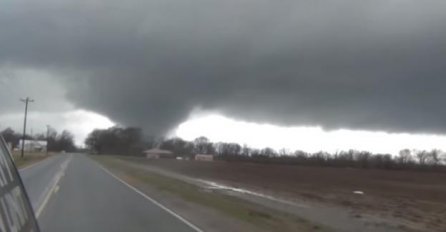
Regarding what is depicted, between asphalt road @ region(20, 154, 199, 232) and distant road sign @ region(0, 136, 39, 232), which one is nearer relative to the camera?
distant road sign @ region(0, 136, 39, 232)

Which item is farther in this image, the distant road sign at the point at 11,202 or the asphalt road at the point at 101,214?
the asphalt road at the point at 101,214

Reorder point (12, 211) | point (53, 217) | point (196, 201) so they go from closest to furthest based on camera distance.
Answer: point (12, 211) → point (53, 217) → point (196, 201)

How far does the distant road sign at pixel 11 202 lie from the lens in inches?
112

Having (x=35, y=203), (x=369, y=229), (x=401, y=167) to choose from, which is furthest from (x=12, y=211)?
(x=401, y=167)

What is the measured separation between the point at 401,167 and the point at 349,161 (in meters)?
23.0

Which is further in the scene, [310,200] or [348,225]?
[310,200]

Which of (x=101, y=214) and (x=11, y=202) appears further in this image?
(x=101, y=214)

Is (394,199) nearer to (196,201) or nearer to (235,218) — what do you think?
(196,201)

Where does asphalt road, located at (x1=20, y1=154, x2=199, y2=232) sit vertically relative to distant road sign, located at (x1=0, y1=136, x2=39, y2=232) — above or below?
below

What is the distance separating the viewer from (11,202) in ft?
10.5

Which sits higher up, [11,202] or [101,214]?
[11,202]

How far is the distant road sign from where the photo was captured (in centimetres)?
285

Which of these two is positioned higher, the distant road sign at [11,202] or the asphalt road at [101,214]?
the distant road sign at [11,202]

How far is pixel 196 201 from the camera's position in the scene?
26.0m
